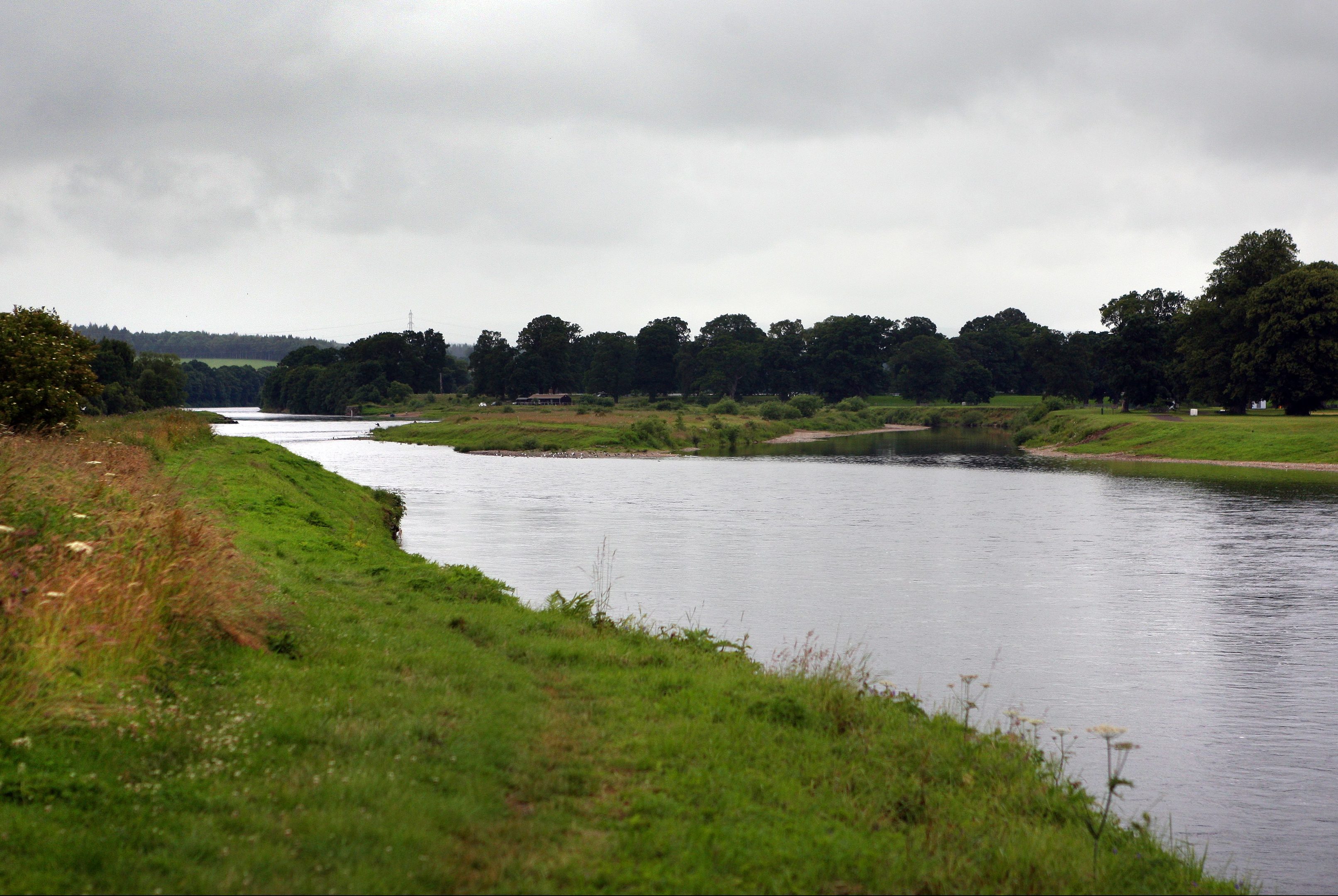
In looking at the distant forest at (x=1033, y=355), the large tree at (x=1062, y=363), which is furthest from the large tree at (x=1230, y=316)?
the large tree at (x=1062, y=363)

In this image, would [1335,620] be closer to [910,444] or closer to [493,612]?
[493,612]

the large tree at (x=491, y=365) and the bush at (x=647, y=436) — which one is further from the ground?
the large tree at (x=491, y=365)

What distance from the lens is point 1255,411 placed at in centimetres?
9394

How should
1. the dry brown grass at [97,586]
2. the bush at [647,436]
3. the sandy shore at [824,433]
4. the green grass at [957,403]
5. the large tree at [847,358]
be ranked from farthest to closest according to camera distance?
the large tree at [847,358], the green grass at [957,403], the sandy shore at [824,433], the bush at [647,436], the dry brown grass at [97,586]

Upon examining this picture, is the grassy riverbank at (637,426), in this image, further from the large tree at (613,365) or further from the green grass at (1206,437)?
the large tree at (613,365)

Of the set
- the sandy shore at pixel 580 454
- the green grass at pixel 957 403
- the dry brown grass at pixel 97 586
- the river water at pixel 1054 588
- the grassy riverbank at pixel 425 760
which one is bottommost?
the river water at pixel 1054 588

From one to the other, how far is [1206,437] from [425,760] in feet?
261

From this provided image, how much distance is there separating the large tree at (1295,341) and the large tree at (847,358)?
91071 millimetres

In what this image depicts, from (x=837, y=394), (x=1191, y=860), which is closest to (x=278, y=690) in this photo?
(x=1191, y=860)

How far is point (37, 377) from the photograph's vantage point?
26.6m

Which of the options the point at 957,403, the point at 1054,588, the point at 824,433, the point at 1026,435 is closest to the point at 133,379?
the point at 824,433

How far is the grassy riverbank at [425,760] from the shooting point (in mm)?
6496

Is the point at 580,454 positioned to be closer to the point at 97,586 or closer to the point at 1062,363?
the point at 97,586

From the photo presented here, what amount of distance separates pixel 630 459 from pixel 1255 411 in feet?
202
